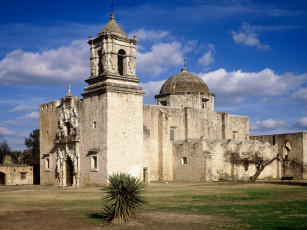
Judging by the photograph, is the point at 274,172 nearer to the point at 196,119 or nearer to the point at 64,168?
the point at 196,119

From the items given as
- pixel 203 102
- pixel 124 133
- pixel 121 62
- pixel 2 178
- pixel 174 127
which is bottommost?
pixel 2 178

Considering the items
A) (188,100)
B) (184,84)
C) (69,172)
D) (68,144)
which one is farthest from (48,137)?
(184,84)

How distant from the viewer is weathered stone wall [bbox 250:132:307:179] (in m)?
38.7

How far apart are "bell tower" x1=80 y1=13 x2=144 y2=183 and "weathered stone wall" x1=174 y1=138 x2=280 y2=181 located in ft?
18.2

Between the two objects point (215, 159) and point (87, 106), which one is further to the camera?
point (215, 159)

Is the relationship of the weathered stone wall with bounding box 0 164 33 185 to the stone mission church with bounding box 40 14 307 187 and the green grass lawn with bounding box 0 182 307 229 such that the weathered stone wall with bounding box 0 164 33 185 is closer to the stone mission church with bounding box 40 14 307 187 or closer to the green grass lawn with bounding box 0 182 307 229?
the stone mission church with bounding box 40 14 307 187

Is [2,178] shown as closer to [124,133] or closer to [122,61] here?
[124,133]

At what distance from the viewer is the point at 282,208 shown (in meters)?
14.5

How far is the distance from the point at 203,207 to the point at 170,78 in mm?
29650

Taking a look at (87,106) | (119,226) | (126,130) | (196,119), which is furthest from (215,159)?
(119,226)

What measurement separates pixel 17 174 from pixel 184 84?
61.8ft

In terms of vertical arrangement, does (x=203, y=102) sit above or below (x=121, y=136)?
above

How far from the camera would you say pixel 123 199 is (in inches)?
492

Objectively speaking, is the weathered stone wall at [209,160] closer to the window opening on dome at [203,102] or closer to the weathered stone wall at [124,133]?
the weathered stone wall at [124,133]
